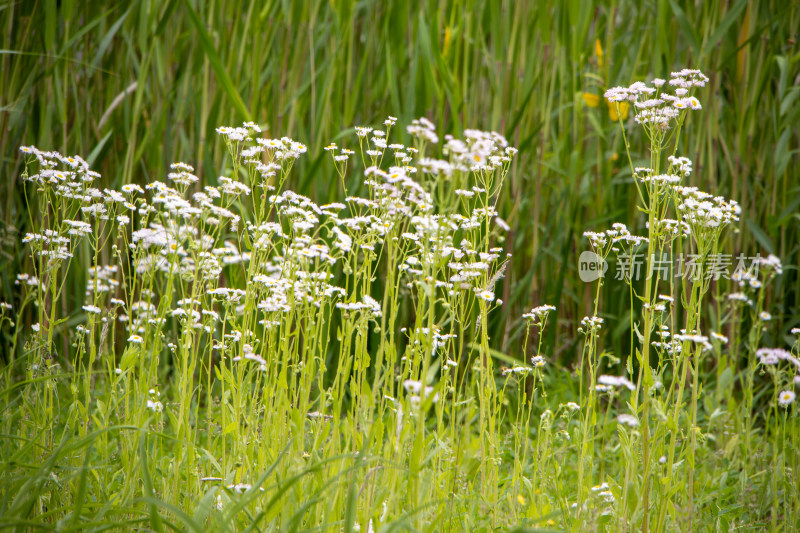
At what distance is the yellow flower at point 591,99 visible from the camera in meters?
2.83

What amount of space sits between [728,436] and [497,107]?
1.32m

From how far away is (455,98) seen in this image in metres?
2.38

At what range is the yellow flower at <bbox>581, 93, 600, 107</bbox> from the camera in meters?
2.83

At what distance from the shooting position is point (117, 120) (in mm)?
2707

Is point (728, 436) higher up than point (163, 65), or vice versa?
point (163, 65)

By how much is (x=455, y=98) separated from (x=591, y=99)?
29.2 inches

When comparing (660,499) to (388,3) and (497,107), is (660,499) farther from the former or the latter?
(388,3)

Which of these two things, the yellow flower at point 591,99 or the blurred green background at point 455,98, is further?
the yellow flower at point 591,99

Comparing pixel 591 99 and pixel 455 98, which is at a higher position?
pixel 591 99

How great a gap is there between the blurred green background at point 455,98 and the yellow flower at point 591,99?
2cm

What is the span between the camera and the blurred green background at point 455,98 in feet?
8.16

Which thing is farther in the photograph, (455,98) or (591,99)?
(591,99)

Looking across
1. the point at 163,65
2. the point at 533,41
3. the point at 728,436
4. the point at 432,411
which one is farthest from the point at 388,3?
the point at 728,436

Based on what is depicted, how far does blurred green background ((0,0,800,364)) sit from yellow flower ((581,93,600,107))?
0.08ft
